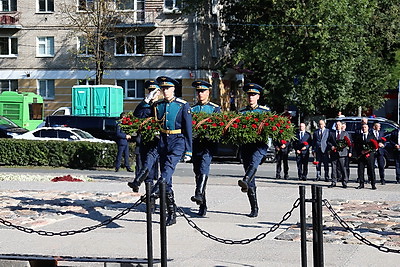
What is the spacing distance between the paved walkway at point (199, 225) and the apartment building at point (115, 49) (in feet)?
99.8

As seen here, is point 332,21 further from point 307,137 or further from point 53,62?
point 53,62

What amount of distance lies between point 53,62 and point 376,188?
34.2m

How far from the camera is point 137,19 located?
162ft

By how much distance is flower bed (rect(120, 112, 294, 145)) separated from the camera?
12883 mm

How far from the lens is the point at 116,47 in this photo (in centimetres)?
5022

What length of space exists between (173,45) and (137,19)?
8.68ft

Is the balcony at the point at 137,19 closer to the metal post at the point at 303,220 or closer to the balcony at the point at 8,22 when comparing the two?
the balcony at the point at 8,22

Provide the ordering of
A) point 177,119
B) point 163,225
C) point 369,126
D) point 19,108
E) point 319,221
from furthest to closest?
point 19,108 → point 369,126 → point 177,119 → point 163,225 → point 319,221

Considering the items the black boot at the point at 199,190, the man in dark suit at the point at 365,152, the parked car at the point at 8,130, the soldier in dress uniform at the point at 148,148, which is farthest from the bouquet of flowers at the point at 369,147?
the parked car at the point at 8,130

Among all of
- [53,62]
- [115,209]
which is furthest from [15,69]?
[115,209]

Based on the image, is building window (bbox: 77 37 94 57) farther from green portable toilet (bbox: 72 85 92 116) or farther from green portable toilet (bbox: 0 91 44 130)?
green portable toilet (bbox: 0 91 44 130)

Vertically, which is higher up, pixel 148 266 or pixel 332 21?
pixel 332 21

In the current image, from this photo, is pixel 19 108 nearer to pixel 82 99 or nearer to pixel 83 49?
pixel 82 99

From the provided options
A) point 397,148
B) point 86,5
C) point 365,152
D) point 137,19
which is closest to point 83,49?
point 86,5
